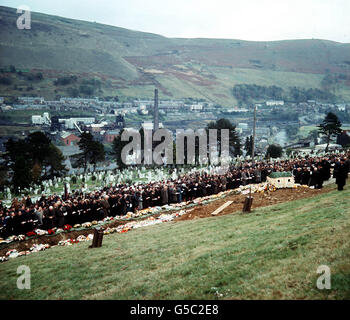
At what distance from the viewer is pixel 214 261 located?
998 centimetres

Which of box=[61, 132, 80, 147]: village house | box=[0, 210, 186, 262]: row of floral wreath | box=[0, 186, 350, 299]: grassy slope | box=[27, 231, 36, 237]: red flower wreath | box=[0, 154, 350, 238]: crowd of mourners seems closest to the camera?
box=[0, 186, 350, 299]: grassy slope

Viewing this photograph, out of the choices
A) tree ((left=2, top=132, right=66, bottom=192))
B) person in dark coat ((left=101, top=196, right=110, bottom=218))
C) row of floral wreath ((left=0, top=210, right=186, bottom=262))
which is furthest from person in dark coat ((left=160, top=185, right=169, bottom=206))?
tree ((left=2, top=132, right=66, bottom=192))

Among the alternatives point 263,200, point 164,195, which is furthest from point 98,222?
point 263,200

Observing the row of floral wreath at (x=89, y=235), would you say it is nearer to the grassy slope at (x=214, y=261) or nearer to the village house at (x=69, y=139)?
the grassy slope at (x=214, y=261)

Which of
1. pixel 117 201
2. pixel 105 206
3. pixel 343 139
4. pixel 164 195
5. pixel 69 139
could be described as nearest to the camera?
pixel 105 206

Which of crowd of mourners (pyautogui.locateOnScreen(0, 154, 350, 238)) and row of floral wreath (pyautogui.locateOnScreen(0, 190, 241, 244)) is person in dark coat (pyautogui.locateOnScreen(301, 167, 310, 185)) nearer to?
crowd of mourners (pyautogui.locateOnScreen(0, 154, 350, 238))

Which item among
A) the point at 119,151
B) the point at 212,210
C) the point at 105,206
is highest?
the point at 212,210

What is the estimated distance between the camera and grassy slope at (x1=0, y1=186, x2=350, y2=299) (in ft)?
25.2

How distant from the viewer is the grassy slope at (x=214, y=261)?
768 cm

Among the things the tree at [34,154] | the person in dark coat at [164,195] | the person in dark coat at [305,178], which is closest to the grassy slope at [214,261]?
the person in dark coat at [305,178]

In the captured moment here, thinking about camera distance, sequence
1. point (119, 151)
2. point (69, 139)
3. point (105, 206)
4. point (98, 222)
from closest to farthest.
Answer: point (98, 222)
point (105, 206)
point (119, 151)
point (69, 139)

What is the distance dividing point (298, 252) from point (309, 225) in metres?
2.74

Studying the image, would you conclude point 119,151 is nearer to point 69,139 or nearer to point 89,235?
point 69,139

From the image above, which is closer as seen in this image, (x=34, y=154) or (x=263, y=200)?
(x=263, y=200)
